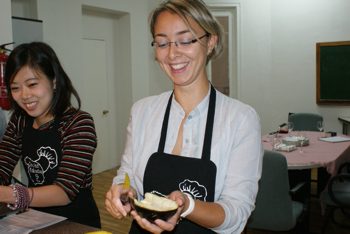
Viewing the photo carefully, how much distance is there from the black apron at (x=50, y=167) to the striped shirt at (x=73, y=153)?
0.12ft

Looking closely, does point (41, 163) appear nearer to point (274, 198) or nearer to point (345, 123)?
point (274, 198)

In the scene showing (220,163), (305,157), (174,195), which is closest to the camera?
(174,195)

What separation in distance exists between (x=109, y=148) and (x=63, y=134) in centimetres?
451

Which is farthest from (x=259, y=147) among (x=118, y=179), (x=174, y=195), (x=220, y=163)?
(x=118, y=179)

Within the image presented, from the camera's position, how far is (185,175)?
4.42 ft

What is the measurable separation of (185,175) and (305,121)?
412 centimetres

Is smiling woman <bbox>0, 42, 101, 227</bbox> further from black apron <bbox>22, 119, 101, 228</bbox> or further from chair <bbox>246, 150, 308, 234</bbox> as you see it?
chair <bbox>246, 150, 308, 234</bbox>

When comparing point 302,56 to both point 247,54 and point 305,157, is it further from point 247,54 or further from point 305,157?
point 305,157

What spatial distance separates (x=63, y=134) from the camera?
1.57 meters

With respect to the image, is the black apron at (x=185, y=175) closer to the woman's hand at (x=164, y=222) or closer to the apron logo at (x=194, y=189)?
the apron logo at (x=194, y=189)

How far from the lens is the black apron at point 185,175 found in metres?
1.31

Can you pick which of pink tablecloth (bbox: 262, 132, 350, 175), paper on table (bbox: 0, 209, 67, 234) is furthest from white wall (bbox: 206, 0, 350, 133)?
paper on table (bbox: 0, 209, 67, 234)

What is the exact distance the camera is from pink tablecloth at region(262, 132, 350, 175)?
3.06 metres

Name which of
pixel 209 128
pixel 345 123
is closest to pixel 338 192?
pixel 209 128
